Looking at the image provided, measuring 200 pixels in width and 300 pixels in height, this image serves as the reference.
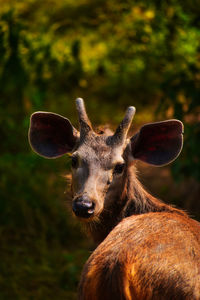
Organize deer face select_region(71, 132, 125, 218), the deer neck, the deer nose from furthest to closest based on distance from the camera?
1. the deer neck
2. deer face select_region(71, 132, 125, 218)
3. the deer nose

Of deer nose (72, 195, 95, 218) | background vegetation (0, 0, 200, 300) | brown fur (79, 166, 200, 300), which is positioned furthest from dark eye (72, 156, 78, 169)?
background vegetation (0, 0, 200, 300)

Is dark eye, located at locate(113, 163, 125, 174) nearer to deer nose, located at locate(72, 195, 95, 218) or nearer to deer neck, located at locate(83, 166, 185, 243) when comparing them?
deer neck, located at locate(83, 166, 185, 243)

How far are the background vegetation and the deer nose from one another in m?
1.79

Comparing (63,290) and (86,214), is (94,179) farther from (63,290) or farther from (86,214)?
(63,290)

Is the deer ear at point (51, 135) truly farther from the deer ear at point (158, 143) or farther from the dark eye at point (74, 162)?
the deer ear at point (158, 143)

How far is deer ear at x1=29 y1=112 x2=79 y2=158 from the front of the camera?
188 inches

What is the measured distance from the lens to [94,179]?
14.0 feet

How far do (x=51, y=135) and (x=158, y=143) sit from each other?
0.90m

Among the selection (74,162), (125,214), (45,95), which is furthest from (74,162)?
(45,95)

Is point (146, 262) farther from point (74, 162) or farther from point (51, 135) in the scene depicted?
point (51, 135)

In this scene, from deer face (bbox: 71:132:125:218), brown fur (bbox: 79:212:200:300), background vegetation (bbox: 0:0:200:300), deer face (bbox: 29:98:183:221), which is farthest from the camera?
background vegetation (bbox: 0:0:200:300)

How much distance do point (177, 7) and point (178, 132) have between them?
2976 mm

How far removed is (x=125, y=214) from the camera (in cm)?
462

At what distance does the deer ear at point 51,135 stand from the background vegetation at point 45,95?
1.16 metres
